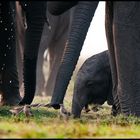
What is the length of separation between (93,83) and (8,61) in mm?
1355

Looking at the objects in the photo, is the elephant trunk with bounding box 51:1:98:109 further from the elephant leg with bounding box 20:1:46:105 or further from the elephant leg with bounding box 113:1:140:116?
the elephant leg with bounding box 20:1:46:105

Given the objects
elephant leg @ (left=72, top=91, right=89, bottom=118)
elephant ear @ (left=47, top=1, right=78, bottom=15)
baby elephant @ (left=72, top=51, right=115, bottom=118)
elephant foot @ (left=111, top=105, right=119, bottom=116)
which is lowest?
elephant foot @ (left=111, top=105, right=119, bottom=116)

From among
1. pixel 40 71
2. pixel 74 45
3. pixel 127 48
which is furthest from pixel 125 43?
pixel 40 71

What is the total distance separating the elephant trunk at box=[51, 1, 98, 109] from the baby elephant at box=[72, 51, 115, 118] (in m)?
0.76

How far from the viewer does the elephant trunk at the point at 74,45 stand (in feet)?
19.5

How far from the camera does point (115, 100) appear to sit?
23.0ft

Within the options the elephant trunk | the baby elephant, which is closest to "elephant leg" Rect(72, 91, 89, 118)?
the baby elephant

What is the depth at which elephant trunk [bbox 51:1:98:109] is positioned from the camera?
5.96 m

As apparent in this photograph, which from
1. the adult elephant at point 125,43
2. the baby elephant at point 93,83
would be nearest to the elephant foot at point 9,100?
the baby elephant at point 93,83

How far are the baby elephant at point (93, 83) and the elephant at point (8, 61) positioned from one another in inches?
42.4

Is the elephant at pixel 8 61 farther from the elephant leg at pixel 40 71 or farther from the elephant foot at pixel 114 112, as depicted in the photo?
the elephant leg at pixel 40 71

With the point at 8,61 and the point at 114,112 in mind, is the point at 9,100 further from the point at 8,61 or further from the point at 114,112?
the point at 114,112

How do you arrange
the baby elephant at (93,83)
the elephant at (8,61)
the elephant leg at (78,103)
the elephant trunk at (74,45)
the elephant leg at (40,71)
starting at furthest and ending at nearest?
the elephant leg at (40,71) < the elephant at (8,61) < the baby elephant at (93,83) < the elephant leg at (78,103) < the elephant trunk at (74,45)

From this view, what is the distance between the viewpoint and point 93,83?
23.6ft
